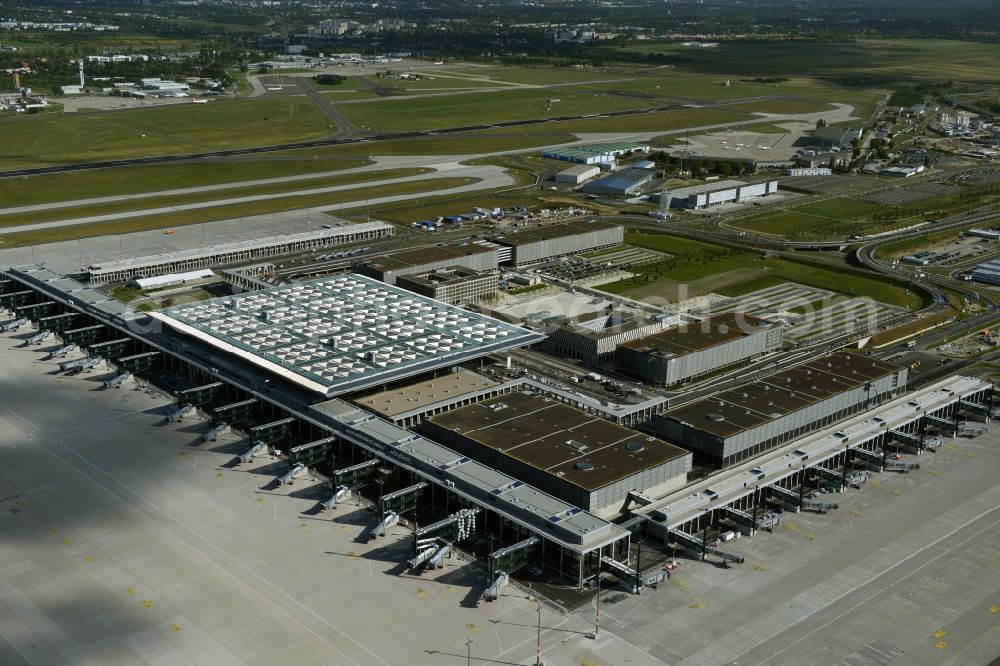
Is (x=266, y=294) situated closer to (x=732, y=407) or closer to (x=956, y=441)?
(x=732, y=407)

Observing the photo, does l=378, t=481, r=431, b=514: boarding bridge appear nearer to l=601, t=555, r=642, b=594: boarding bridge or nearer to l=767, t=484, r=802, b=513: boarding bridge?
l=601, t=555, r=642, b=594: boarding bridge

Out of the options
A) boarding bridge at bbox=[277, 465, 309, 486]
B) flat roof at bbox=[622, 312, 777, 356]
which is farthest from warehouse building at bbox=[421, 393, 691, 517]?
flat roof at bbox=[622, 312, 777, 356]

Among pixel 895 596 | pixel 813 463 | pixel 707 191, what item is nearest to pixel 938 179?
pixel 707 191

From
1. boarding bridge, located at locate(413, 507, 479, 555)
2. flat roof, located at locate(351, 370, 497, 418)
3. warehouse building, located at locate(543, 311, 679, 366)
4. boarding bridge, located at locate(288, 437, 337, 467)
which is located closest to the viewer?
boarding bridge, located at locate(413, 507, 479, 555)

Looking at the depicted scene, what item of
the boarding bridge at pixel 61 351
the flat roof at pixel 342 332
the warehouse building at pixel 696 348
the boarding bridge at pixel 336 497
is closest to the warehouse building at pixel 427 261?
the flat roof at pixel 342 332

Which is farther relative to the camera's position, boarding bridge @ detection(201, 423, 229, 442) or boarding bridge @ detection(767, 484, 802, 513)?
boarding bridge @ detection(201, 423, 229, 442)

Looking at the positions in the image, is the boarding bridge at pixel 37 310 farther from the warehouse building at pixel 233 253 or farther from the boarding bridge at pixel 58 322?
the warehouse building at pixel 233 253
